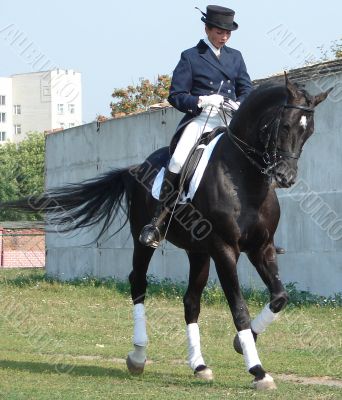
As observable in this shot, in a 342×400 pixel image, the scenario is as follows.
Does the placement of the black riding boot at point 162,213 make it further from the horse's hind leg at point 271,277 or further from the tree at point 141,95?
the tree at point 141,95

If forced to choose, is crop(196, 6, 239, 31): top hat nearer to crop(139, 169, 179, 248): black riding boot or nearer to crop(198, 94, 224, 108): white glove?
crop(198, 94, 224, 108): white glove

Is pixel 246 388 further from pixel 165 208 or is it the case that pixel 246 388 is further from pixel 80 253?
pixel 80 253

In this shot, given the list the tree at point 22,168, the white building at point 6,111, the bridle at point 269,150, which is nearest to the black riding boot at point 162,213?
the bridle at point 269,150

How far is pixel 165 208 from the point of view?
33.1 ft

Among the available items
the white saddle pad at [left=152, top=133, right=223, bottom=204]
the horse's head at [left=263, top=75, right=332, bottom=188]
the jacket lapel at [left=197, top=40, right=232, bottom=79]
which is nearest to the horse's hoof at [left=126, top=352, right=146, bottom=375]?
the white saddle pad at [left=152, top=133, right=223, bottom=204]

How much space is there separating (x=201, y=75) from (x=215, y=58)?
0.24 m

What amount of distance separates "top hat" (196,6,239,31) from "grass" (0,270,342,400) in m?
3.62

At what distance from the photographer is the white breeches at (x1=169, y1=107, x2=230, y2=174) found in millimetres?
9859

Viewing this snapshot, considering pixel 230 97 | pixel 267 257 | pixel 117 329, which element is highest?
pixel 230 97

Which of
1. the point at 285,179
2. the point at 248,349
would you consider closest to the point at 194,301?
the point at 248,349

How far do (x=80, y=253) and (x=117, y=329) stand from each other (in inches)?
389

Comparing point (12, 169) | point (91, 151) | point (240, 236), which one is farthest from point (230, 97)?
point (12, 169)

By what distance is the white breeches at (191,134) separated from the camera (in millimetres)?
9859

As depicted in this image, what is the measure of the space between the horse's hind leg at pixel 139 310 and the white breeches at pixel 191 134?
1.37m
